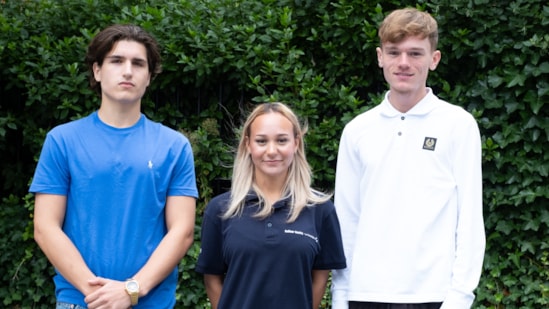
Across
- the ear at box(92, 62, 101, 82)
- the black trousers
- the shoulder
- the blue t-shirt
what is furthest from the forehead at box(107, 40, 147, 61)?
the black trousers

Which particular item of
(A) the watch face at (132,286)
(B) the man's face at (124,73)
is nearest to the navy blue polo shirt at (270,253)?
(A) the watch face at (132,286)

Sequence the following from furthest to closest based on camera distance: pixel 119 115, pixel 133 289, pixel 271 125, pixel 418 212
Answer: pixel 271 125 < pixel 119 115 < pixel 418 212 < pixel 133 289

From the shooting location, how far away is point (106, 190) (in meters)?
3.22

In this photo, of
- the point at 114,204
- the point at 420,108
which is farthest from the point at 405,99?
the point at 114,204

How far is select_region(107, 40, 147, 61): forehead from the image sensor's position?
3.39 metres

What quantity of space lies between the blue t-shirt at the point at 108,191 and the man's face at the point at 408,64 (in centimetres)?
107

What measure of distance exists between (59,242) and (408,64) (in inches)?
67.1

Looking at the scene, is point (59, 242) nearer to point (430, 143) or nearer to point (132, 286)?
point (132, 286)

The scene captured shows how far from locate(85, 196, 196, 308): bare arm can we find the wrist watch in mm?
15

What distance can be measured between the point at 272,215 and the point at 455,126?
0.90 metres

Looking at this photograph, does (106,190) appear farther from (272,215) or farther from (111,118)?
(272,215)

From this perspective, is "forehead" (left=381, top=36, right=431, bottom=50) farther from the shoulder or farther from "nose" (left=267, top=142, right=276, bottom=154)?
the shoulder

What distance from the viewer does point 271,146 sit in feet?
11.3

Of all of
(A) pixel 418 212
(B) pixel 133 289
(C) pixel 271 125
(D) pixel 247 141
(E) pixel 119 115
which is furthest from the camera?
(D) pixel 247 141
